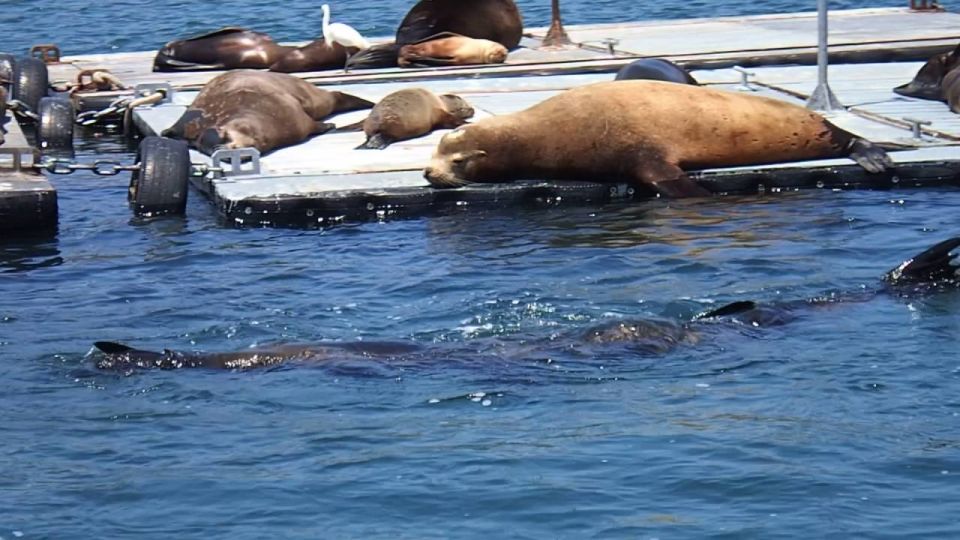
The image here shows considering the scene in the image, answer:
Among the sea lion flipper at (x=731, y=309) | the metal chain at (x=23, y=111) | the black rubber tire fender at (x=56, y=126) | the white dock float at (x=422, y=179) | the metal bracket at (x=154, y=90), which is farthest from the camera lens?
the metal bracket at (x=154, y=90)

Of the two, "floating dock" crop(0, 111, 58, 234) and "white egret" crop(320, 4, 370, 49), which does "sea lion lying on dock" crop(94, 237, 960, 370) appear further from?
"white egret" crop(320, 4, 370, 49)

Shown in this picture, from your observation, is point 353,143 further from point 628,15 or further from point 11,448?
point 628,15

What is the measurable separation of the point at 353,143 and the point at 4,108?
2.55m

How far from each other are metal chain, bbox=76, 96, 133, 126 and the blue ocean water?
183 inches

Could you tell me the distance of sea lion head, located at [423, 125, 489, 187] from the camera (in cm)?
1101

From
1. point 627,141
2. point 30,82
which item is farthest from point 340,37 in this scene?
point 627,141

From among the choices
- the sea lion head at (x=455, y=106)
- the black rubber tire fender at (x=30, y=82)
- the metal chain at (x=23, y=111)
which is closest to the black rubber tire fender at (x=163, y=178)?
the sea lion head at (x=455, y=106)

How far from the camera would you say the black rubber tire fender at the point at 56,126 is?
14219mm

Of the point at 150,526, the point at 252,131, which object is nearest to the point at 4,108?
the point at 252,131

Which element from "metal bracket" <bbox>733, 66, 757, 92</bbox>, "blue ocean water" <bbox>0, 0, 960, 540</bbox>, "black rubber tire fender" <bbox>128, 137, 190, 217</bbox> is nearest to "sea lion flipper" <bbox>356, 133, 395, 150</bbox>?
"black rubber tire fender" <bbox>128, 137, 190, 217</bbox>

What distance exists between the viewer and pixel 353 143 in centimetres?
1278

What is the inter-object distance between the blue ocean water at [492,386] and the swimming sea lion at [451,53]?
267 inches

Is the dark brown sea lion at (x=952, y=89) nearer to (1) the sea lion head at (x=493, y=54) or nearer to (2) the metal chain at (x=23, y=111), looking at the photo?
(1) the sea lion head at (x=493, y=54)

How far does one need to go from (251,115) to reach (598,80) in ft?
13.2
